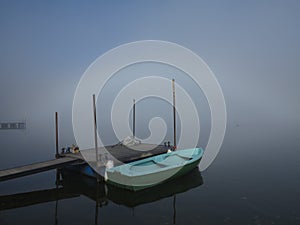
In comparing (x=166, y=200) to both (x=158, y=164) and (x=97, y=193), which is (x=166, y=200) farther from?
(x=97, y=193)

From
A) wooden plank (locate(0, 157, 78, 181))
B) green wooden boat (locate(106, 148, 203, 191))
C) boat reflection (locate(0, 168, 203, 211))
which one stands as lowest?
boat reflection (locate(0, 168, 203, 211))

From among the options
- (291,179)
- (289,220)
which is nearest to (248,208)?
(289,220)

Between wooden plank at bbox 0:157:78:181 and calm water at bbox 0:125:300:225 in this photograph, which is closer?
calm water at bbox 0:125:300:225

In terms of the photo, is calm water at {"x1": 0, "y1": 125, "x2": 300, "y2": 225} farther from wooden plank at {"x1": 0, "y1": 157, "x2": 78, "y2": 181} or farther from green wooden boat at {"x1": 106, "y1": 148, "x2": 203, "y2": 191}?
wooden plank at {"x1": 0, "y1": 157, "x2": 78, "y2": 181}

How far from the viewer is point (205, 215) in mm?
9336

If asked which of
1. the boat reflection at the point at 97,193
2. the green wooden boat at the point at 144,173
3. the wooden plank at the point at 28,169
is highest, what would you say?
the wooden plank at the point at 28,169

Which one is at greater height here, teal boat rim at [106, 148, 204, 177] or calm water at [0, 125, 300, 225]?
teal boat rim at [106, 148, 204, 177]

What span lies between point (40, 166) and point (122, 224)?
644 cm

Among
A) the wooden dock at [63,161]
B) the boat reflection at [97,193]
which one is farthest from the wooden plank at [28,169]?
the boat reflection at [97,193]

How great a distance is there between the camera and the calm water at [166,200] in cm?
920

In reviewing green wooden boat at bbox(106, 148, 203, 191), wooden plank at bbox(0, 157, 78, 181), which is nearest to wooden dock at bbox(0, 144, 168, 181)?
wooden plank at bbox(0, 157, 78, 181)

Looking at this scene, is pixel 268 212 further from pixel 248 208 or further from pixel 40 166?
pixel 40 166

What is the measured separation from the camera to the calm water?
920 centimetres

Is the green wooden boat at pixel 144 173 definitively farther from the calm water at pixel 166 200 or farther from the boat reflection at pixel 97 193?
the calm water at pixel 166 200
